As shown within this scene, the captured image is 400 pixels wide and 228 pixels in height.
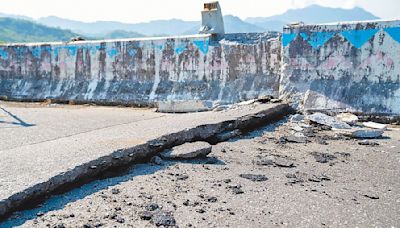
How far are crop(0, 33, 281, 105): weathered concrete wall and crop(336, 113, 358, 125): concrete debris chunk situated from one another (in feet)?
5.79

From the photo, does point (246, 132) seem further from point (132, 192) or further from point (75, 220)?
point (75, 220)

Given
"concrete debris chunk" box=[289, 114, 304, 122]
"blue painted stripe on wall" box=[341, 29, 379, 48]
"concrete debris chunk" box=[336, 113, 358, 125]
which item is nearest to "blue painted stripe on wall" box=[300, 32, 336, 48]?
"blue painted stripe on wall" box=[341, 29, 379, 48]

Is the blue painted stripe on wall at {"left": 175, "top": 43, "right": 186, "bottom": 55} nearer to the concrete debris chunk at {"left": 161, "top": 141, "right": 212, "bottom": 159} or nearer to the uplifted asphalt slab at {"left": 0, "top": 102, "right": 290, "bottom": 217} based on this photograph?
the uplifted asphalt slab at {"left": 0, "top": 102, "right": 290, "bottom": 217}

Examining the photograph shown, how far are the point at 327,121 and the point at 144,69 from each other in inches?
210

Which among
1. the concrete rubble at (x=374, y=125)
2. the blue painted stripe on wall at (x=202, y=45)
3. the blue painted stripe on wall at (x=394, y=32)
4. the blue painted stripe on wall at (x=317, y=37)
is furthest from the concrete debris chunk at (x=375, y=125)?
the blue painted stripe on wall at (x=202, y=45)

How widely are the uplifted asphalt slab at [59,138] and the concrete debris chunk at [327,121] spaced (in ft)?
2.54

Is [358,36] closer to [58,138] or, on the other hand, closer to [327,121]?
[327,121]

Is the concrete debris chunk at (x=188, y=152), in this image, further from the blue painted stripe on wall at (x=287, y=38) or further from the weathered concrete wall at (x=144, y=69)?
the blue painted stripe on wall at (x=287, y=38)

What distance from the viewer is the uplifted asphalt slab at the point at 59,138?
3402 millimetres

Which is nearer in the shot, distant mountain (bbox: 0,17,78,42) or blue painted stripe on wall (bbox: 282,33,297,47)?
blue painted stripe on wall (bbox: 282,33,297,47)

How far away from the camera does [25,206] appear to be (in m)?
3.04

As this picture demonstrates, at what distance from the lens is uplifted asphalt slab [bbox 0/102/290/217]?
3.40 m

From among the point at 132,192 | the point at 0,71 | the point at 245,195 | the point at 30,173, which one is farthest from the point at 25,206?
the point at 0,71

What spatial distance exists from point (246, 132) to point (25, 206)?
396cm
